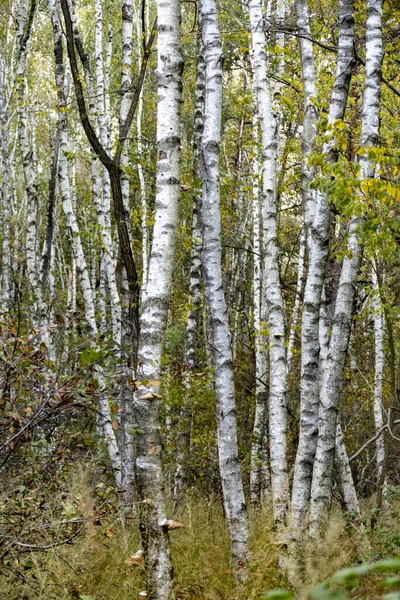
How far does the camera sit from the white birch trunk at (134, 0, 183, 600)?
4305mm

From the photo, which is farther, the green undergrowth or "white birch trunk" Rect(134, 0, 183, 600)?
the green undergrowth

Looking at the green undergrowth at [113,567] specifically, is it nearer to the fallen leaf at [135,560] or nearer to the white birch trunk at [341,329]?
the fallen leaf at [135,560]

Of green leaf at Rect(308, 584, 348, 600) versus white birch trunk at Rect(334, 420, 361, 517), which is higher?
green leaf at Rect(308, 584, 348, 600)

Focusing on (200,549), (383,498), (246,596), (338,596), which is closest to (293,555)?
(246,596)

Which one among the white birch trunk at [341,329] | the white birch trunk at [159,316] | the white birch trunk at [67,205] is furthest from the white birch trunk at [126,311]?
the white birch trunk at [159,316]

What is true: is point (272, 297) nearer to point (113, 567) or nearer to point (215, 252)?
point (215, 252)

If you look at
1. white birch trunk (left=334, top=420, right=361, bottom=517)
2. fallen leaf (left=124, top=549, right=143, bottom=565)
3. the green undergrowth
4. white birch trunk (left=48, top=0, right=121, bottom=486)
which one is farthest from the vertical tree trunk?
white birch trunk (left=48, top=0, right=121, bottom=486)

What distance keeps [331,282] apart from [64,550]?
15.0ft

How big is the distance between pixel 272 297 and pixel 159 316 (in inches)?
77.9

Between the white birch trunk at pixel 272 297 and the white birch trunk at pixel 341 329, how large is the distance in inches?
16.7

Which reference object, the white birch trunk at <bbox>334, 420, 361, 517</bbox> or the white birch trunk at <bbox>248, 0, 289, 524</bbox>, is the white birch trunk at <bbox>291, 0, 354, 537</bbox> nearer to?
the white birch trunk at <bbox>248, 0, 289, 524</bbox>

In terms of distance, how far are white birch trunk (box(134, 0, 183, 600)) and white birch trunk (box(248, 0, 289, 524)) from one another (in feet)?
5.37

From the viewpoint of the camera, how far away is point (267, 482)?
1115cm

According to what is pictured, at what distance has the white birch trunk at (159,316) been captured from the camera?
14.1 ft
